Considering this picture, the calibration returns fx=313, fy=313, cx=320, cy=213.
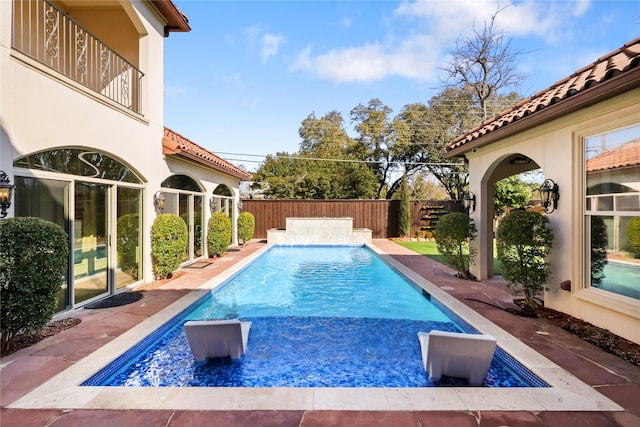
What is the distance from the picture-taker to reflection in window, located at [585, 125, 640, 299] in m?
4.73

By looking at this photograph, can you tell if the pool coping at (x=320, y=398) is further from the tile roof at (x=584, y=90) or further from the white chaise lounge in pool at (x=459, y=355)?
the tile roof at (x=584, y=90)

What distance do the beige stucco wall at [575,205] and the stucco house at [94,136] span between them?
886cm

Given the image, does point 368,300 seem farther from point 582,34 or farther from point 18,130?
point 582,34

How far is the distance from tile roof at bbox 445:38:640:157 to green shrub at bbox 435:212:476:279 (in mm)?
2215

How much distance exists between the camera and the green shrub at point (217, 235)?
12.1 m

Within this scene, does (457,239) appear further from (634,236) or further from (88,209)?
(88,209)

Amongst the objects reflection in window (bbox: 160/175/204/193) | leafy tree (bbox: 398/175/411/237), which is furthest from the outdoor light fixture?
leafy tree (bbox: 398/175/411/237)

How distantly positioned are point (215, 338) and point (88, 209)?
14.1ft

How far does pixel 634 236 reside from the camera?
476 cm

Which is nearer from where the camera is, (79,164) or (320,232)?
(79,164)

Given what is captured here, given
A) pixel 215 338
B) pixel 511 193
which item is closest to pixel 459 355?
pixel 215 338

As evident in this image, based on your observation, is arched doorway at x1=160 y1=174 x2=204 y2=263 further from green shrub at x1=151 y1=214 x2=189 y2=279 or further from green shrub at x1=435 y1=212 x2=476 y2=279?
green shrub at x1=435 y1=212 x2=476 y2=279

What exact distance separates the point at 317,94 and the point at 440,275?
71.1 ft

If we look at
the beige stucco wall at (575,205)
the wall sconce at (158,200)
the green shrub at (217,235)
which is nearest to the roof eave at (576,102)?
the beige stucco wall at (575,205)
